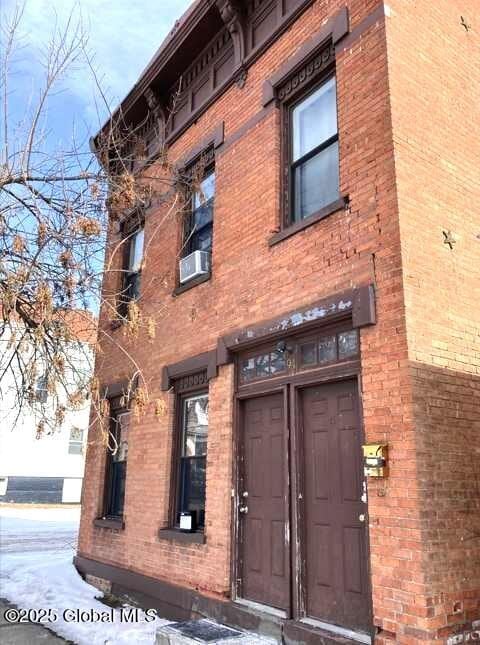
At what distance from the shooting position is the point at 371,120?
5.62 meters

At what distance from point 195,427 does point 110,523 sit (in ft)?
8.27

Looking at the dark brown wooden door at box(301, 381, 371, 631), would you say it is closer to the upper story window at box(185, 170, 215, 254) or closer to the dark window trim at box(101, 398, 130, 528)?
the upper story window at box(185, 170, 215, 254)

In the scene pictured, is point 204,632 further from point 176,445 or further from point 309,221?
point 309,221

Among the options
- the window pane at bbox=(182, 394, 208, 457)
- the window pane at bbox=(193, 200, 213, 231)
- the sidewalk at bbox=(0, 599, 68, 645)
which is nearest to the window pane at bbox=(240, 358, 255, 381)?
the window pane at bbox=(182, 394, 208, 457)

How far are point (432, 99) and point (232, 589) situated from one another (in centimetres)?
584

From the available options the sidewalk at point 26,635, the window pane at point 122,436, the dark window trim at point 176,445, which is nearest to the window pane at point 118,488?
the window pane at point 122,436

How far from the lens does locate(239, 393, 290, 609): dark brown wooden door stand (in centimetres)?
571

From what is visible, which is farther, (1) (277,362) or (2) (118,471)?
(2) (118,471)

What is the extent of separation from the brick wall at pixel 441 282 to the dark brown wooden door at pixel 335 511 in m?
0.74

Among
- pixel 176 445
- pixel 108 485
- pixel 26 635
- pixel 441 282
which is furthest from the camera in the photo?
pixel 108 485

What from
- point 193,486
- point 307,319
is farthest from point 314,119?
point 193,486

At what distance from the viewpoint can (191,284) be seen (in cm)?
795

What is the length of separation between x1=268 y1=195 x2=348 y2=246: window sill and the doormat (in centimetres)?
409

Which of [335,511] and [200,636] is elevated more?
[335,511]
